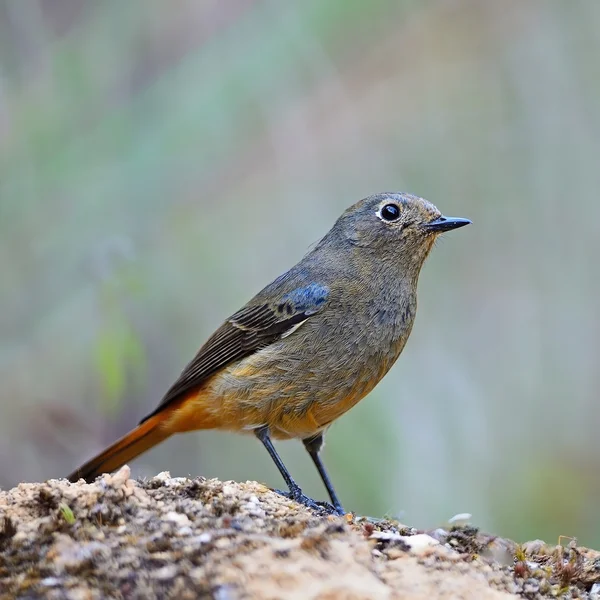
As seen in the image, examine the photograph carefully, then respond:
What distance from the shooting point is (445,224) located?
512 centimetres

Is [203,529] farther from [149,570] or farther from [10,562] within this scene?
[10,562]

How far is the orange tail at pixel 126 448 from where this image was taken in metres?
4.96

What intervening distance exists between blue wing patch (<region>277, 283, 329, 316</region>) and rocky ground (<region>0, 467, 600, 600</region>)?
1.44 meters

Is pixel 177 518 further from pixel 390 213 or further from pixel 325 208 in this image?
pixel 325 208

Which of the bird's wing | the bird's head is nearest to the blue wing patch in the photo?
the bird's wing

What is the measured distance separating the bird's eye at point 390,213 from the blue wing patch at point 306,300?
579 millimetres

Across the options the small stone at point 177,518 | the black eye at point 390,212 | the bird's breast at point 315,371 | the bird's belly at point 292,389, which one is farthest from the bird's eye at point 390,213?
the small stone at point 177,518

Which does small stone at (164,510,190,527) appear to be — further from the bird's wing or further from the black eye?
the black eye

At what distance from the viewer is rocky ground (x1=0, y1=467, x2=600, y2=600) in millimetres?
2627

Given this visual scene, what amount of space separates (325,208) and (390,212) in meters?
2.19

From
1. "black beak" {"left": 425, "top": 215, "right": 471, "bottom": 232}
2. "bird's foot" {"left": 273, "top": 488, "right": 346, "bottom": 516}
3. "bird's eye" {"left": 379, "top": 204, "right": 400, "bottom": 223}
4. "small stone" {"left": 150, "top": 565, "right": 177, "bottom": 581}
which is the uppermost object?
"bird's eye" {"left": 379, "top": 204, "right": 400, "bottom": 223}

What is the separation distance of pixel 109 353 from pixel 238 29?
295cm

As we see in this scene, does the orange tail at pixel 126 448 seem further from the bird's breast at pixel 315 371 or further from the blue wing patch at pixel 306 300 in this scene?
the blue wing patch at pixel 306 300

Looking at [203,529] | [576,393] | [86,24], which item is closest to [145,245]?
[86,24]
